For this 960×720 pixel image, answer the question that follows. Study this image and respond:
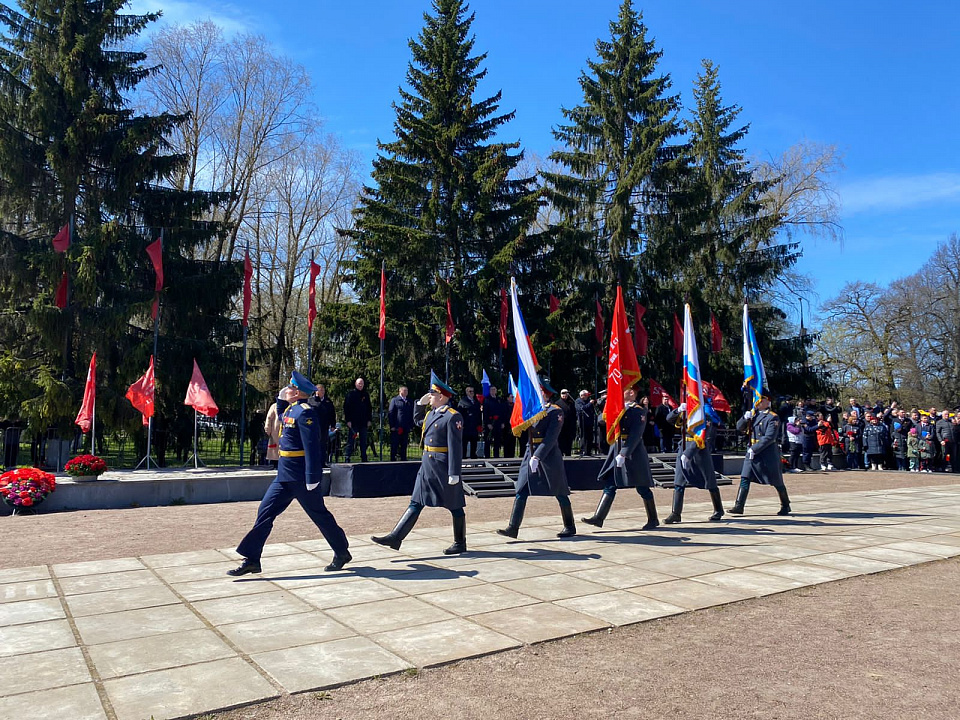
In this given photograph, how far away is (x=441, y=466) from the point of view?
27.7 ft

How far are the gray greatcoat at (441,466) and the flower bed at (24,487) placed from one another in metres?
7.11

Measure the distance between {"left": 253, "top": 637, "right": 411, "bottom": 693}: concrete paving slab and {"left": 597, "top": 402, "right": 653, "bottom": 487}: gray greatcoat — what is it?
5.55 m

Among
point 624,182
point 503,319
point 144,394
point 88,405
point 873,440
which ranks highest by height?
point 624,182

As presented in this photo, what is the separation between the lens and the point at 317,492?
754 cm

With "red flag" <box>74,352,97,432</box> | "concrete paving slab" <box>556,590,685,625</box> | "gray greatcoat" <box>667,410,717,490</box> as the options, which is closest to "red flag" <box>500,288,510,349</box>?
"red flag" <box>74,352,97,432</box>

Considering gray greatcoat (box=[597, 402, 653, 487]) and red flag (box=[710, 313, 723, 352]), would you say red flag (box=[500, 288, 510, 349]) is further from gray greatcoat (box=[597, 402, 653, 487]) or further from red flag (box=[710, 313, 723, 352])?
gray greatcoat (box=[597, 402, 653, 487])

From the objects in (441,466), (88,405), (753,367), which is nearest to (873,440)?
(753,367)

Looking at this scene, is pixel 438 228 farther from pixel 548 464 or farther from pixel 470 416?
pixel 548 464

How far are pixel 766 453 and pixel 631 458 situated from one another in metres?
2.88

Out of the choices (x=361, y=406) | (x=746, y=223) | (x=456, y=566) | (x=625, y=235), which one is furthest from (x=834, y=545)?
(x=746, y=223)

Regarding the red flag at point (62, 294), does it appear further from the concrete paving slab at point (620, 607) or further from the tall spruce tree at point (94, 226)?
the concrete paving slab at point (620, 607)

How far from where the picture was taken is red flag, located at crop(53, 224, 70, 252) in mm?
18703

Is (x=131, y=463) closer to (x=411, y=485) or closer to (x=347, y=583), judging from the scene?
(x=411, y=485)

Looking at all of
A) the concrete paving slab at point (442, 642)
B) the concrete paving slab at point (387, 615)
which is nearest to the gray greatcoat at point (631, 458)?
the concrete paving slab at point (387, 615)
